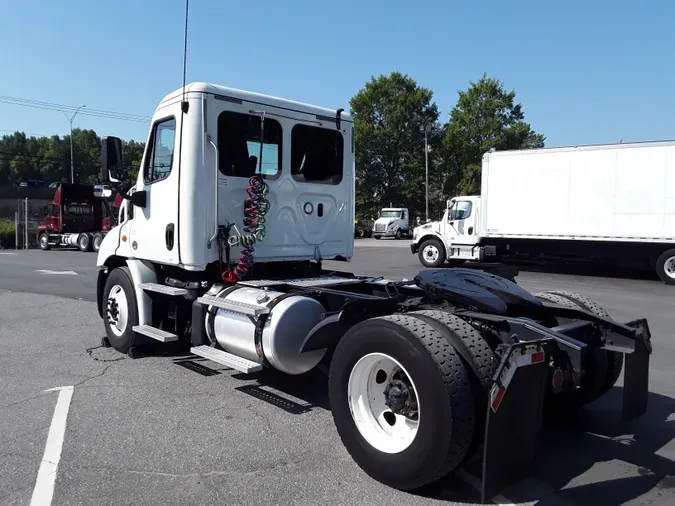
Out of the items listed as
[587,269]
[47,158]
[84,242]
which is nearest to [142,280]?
[587,269]

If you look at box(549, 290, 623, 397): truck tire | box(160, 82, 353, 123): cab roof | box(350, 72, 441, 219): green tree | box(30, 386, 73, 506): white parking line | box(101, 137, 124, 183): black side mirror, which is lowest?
box(30, 386, 73, 506): white parking line

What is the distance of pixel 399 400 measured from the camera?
3.60 m

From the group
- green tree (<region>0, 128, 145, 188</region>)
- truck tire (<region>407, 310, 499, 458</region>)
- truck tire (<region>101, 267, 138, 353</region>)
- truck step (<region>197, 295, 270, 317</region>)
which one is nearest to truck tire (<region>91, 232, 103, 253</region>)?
truck tire (<region>101, 267, 138, 353</region>)

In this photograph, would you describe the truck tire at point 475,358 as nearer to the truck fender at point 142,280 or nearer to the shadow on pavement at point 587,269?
the truck fender at point 142,280

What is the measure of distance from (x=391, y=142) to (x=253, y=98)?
187ft

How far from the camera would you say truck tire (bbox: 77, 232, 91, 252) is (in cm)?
2869

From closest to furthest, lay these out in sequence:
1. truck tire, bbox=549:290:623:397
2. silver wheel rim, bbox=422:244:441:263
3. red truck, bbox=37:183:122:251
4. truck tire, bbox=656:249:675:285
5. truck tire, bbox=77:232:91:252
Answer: truck tire, bbox=549:290:623:397
truck tire, bbox=656:249:675:285
silver wheel rim, bbox=422:244:441:263
truck tire, bbox=77:232:91:252
red truck, bbox=37:183:122:251

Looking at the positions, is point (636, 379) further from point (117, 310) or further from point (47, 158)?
point (47, 158)

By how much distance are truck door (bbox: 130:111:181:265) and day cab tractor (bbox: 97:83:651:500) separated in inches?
1.0

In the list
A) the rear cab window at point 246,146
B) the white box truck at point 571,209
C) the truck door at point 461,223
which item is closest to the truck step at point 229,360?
the rear cab window at point 246,146

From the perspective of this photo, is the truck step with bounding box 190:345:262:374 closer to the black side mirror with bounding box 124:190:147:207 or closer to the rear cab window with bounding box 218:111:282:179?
the rear cab window with bounding box 218:111:282:179

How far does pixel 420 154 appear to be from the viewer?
6225 cm

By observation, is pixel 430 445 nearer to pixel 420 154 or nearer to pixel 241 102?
pixel 241 102

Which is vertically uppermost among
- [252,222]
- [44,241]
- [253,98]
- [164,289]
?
[253,98]
